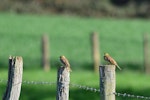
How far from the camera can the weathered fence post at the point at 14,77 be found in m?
10.1

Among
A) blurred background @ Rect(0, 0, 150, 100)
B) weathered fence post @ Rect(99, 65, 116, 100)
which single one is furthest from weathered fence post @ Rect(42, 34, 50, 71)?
weathered fence post @ Rect(99, 65, 116, 100)

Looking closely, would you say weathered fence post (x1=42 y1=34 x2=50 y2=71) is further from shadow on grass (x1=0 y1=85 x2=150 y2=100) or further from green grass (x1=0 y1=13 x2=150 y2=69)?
shadow on grass (x1=0 y1=85 x2=150 y2=100)

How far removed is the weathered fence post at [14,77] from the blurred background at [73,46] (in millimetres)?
8404

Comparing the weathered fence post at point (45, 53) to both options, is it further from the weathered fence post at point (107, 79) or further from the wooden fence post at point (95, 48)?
the weathered fence post at point (107, 79)

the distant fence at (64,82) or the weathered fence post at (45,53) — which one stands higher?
the weathered fence post at (45,53)

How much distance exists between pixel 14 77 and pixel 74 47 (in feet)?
80.2

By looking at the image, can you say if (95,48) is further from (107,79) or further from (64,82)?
(107,79)

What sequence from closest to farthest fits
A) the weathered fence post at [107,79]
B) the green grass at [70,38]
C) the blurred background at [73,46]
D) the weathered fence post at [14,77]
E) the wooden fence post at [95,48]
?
the weathered fence post at [107,79]
the weathered fence post at [14,77]
the blurred background at [73,46]
the wooden fence post at [95,48]
the green grass at [70,38]

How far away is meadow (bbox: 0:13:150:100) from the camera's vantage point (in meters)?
19.9

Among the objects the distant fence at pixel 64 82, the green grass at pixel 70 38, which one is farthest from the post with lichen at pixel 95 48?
the distant fence at pixel 64 82

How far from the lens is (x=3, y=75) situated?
21.6 m

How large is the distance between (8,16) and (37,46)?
11140 millimetres

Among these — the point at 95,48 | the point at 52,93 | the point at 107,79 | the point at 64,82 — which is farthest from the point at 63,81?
the point at 95,48

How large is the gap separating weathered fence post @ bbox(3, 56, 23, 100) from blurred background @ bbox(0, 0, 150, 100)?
331 inches
